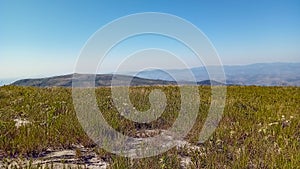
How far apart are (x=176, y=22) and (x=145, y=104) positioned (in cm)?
446

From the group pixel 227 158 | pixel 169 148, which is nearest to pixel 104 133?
pixel 169 148

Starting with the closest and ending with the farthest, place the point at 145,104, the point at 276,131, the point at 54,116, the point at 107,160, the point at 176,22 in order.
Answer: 1. the point at 107,160
2. the point at 176,22
3. the point at 276,131
4. the point at 54,116
5. the point at 145,104

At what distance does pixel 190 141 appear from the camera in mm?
7168

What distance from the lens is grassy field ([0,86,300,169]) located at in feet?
17.8

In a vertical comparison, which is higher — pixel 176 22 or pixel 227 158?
pixel 176 22

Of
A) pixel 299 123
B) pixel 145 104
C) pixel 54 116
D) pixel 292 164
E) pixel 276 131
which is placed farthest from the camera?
pixel 145 104

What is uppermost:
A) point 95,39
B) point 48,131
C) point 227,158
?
point 95,39

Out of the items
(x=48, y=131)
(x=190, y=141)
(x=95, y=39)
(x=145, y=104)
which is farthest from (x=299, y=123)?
(x=48, y=131)

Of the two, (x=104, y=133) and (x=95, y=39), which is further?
(x=104, y=133)

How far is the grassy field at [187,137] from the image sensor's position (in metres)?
5.43

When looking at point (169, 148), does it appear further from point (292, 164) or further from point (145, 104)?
point (145, 104)

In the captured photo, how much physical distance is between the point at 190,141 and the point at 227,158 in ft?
4.73

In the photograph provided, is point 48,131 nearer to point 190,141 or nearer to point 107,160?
point 107,160

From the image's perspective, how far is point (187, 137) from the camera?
7566mm
